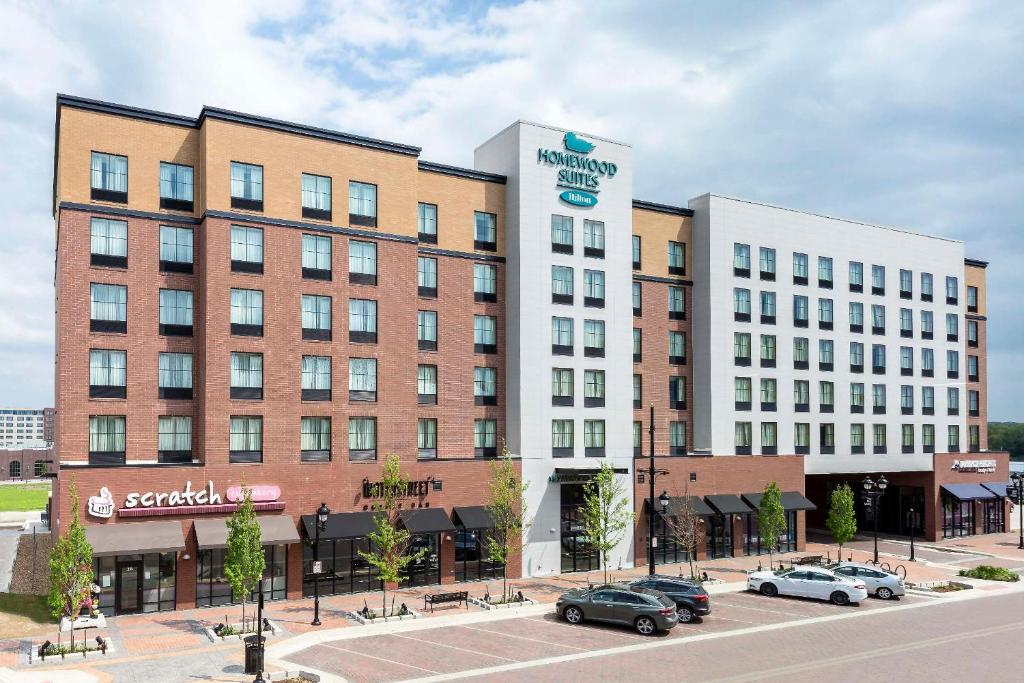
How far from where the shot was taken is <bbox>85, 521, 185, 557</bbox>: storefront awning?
34469 millimetres

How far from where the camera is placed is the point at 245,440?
A: 131ft

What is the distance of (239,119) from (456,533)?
2207 centimetres

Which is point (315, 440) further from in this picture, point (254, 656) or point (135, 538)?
point (254, 656)

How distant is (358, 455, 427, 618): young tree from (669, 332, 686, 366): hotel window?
20.6 meters

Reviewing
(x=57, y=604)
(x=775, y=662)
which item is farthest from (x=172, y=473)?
(x=775, y=662)

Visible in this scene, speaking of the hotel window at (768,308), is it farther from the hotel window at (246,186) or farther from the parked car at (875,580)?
the hotel window at (246,186)

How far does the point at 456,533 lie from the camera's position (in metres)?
44.0

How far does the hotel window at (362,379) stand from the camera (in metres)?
42.6

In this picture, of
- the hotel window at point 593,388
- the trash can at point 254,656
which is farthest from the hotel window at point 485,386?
the trash can at point 254,656

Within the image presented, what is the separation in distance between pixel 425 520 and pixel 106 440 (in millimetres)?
14577

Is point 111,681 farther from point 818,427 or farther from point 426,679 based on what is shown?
point 818,427

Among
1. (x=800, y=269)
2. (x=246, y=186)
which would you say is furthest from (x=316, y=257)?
(x=800, y=269)

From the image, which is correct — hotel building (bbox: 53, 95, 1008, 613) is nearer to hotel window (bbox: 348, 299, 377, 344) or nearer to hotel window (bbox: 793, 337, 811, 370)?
hotel window (bbox: 348, 299, 377, 344)

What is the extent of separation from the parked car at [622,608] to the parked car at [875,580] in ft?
39.7
